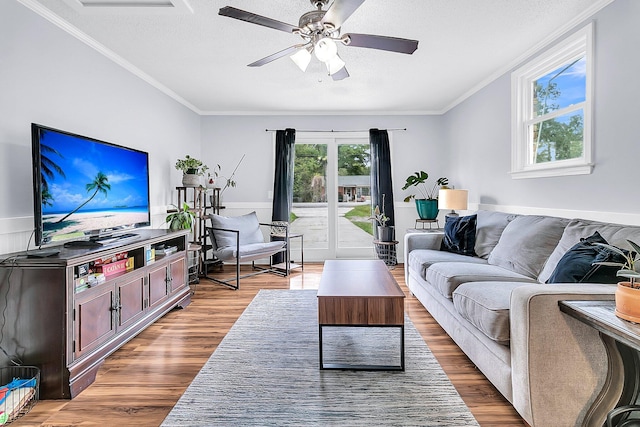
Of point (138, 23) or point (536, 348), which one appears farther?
point (138, 23)

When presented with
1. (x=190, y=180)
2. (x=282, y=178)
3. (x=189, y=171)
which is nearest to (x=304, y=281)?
(x=282, y=178)

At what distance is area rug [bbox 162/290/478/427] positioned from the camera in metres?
1.66

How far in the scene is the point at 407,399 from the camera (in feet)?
5.91

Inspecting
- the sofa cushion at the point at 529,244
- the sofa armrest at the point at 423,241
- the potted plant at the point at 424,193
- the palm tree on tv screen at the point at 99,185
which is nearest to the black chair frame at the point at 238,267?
the palm tree on tv screen at the point at 99,185

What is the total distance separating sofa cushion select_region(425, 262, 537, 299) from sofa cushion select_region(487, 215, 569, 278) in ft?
0.28

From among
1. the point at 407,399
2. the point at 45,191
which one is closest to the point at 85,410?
the point at 45,191

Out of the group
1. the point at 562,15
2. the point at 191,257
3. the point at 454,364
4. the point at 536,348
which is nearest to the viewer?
the point at 536,348

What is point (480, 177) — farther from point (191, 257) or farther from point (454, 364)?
point (191, 257)

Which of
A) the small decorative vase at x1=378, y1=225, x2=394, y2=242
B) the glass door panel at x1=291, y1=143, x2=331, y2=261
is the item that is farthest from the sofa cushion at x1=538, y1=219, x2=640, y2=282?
the glass door panel at x1=291, y1=143, x2=331, y2=261

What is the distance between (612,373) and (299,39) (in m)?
3.00

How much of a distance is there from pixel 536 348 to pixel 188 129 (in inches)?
190

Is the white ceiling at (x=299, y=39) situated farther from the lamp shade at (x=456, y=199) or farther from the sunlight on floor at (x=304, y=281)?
the sunlight on floor at (x=304, y=281)

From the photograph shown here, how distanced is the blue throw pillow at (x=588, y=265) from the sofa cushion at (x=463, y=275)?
528 millimetres

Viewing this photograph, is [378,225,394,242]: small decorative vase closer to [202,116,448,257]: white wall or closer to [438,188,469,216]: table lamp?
[202,116,448,257]: white wall
